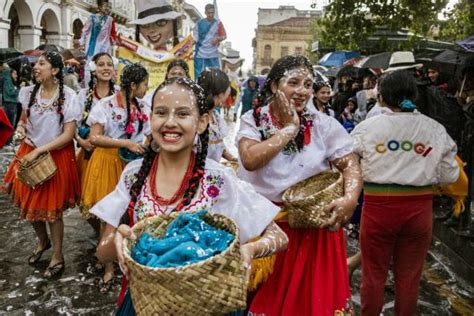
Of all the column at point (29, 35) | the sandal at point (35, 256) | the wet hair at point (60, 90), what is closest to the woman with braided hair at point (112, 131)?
the wet hair at point (60, 90)

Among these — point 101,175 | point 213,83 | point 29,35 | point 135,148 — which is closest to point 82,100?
point 101,175

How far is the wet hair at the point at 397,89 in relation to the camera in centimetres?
317

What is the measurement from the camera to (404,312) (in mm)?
3240

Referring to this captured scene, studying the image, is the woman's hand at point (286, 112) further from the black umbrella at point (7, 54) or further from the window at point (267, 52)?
the window at point (267, 52)

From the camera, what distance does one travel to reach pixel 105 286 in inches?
163

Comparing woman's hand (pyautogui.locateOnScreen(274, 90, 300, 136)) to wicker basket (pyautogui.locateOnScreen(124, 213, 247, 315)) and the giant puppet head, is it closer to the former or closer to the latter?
wicker basket (pyautogui.locateOnScreen(124, 213, 247, 315))

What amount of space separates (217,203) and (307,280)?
76 cm

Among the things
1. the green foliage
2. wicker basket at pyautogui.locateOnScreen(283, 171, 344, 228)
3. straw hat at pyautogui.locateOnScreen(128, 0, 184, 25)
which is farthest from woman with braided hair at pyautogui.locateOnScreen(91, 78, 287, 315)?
the green foliage

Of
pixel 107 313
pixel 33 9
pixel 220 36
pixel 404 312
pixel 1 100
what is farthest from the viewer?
pixel 33 9

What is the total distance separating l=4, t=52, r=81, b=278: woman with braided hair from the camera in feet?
14.3

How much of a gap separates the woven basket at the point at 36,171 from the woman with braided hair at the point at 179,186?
2234 millimetres

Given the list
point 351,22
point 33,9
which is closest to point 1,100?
point 351,22

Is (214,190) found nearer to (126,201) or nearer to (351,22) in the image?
(126,201)

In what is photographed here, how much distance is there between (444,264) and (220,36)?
4.64m
